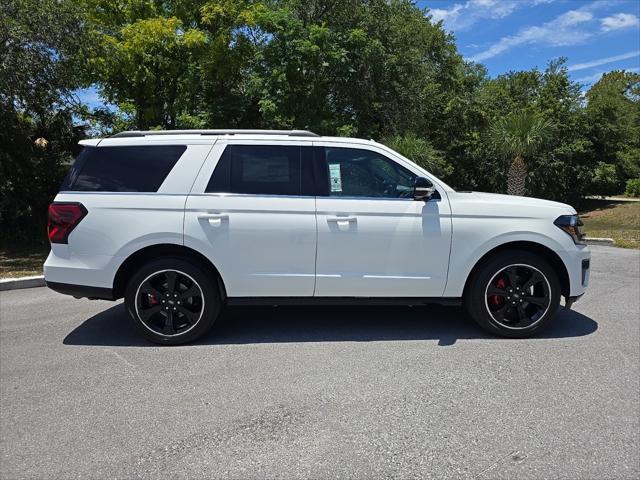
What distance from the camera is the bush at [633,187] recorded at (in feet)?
96.1

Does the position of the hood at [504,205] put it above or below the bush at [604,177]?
below

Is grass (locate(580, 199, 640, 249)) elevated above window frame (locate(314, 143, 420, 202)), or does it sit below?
below

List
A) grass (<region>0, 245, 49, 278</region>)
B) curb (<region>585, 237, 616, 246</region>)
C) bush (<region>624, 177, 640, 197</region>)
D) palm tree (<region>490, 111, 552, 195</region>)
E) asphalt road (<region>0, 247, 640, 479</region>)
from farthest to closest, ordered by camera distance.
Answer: bush (<region>624, 177, 640, 197</region>) < palm tree (<region>490, 111, 552, 195</region>) < curb (<region>585, 237, 616, 246</region>) < grass (<region>0, 245, 49, 278</region>) < asphalt road (<region>0, 247, 640, 479</region>)

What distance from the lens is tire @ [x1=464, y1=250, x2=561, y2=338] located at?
4.70 m

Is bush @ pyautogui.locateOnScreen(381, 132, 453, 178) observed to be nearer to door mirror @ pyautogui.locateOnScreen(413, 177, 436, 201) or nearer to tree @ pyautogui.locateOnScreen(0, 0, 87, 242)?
tree @ pyautogui.locateOnScreen(0, 0, 87, 242)

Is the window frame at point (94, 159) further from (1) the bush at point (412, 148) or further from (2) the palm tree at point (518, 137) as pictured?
(2) the palm tree at point (518, 137)

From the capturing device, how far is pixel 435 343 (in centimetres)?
467

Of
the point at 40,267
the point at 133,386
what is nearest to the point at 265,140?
the point at 133,386

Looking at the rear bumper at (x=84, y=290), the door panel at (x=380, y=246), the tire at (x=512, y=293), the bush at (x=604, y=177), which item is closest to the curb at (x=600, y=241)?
the tire at (x=512, y=293)

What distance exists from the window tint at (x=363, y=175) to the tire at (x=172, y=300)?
148 cm

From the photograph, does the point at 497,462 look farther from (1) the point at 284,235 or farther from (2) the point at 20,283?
(2) the point at 20,283

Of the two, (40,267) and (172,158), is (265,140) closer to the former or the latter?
(172,158)

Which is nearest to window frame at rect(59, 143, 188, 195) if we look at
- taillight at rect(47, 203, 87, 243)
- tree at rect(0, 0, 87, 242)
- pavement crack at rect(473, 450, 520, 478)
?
taillight at rect(47, 203, 87, 243)

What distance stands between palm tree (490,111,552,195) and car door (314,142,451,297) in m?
12.8
